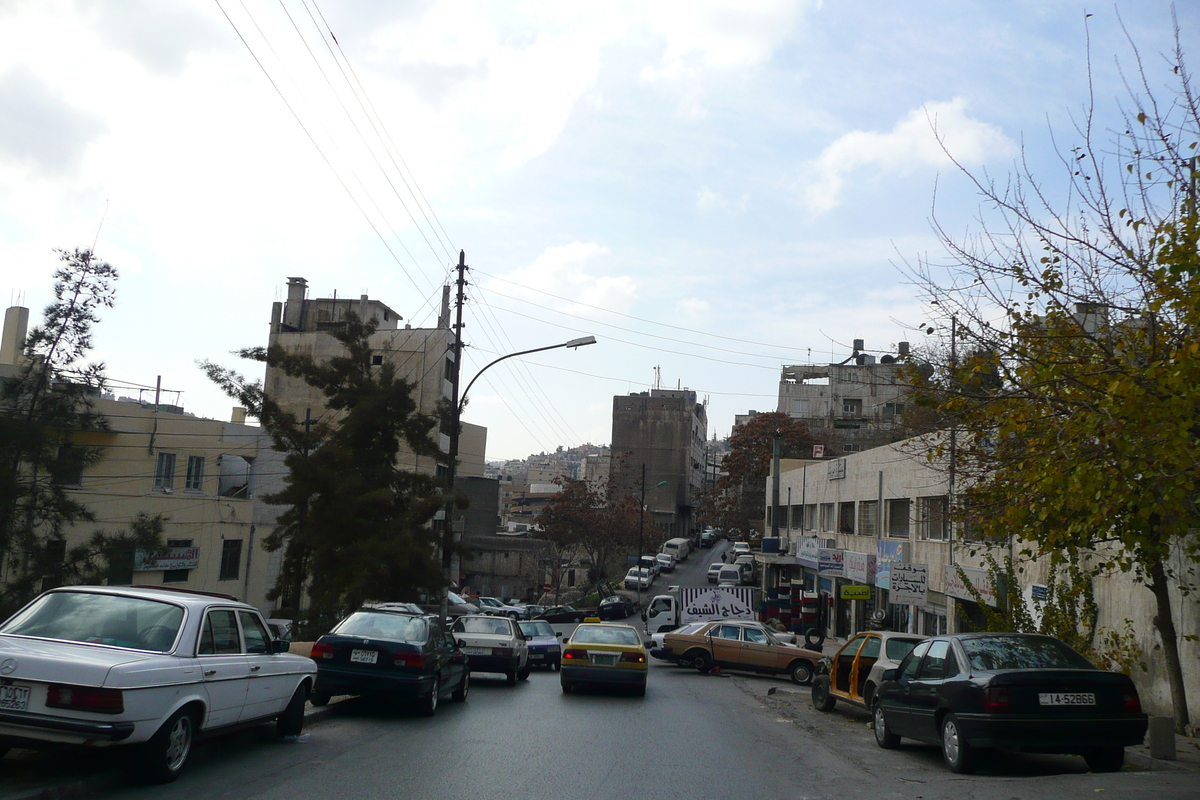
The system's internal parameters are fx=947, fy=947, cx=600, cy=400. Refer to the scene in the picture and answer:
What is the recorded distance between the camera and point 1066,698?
9.41m

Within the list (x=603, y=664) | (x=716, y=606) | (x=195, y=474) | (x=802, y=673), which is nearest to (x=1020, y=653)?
(x=603, y=664)

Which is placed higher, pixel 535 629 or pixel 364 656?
pixel 364 656

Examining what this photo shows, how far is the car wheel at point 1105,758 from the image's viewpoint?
9562 mm

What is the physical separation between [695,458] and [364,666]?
344 ft

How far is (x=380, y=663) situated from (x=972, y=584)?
14978mm

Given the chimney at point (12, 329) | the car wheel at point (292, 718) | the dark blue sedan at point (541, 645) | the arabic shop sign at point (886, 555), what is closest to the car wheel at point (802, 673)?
the arabic shop sign at point (886, 555)

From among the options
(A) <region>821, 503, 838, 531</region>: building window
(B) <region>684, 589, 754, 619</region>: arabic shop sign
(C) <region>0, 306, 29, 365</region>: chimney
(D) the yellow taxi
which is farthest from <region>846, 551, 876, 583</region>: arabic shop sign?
(C) <region>0, 306, 29, 365</region>: chimney

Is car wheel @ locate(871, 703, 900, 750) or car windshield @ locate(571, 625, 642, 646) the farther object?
car windshield @ locate(571, 625, 642, 646)

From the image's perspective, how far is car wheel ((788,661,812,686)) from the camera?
23.1 m

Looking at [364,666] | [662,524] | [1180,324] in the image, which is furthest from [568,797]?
[662,524]

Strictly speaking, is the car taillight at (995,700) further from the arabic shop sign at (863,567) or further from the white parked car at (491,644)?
the arabic shop sign at (863,567)

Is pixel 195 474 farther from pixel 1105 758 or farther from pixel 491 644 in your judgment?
pixel 1105 758

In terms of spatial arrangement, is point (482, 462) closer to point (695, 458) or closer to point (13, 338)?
point (13, 338)

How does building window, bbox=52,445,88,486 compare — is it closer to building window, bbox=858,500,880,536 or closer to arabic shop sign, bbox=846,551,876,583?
arabic shop sign, bbox=846,551,876,583
